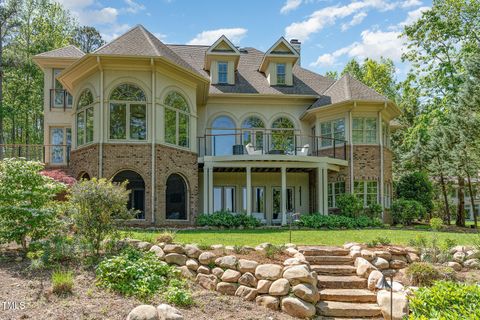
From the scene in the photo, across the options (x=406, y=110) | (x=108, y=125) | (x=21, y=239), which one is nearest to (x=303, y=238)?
(x=21, y=239)

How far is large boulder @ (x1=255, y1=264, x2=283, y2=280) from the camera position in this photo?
843cm

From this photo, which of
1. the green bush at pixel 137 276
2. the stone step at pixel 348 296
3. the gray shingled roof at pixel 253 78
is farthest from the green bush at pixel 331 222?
the green bush at pixel 137 276

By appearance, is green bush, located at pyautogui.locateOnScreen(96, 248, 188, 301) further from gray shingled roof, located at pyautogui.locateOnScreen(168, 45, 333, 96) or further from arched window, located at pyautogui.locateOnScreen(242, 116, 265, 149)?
gray shingled roof, located at pyautogui.locateOnScreen(168, 45, 333, 96)

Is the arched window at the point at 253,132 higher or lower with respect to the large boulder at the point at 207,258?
higher

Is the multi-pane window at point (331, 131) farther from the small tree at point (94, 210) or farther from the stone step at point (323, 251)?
the small tree at point (94, 210)

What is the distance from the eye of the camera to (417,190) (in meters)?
22.7

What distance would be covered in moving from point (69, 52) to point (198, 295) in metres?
17.1

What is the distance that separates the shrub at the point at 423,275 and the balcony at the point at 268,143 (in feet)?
35.9

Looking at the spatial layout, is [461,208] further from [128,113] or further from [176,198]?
[128,113]

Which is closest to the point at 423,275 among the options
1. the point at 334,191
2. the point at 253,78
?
the point at 334,191

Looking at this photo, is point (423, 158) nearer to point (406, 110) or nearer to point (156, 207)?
point (406, 110)

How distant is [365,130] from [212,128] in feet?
22.6

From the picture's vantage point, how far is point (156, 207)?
611 inches

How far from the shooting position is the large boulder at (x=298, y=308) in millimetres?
7855
